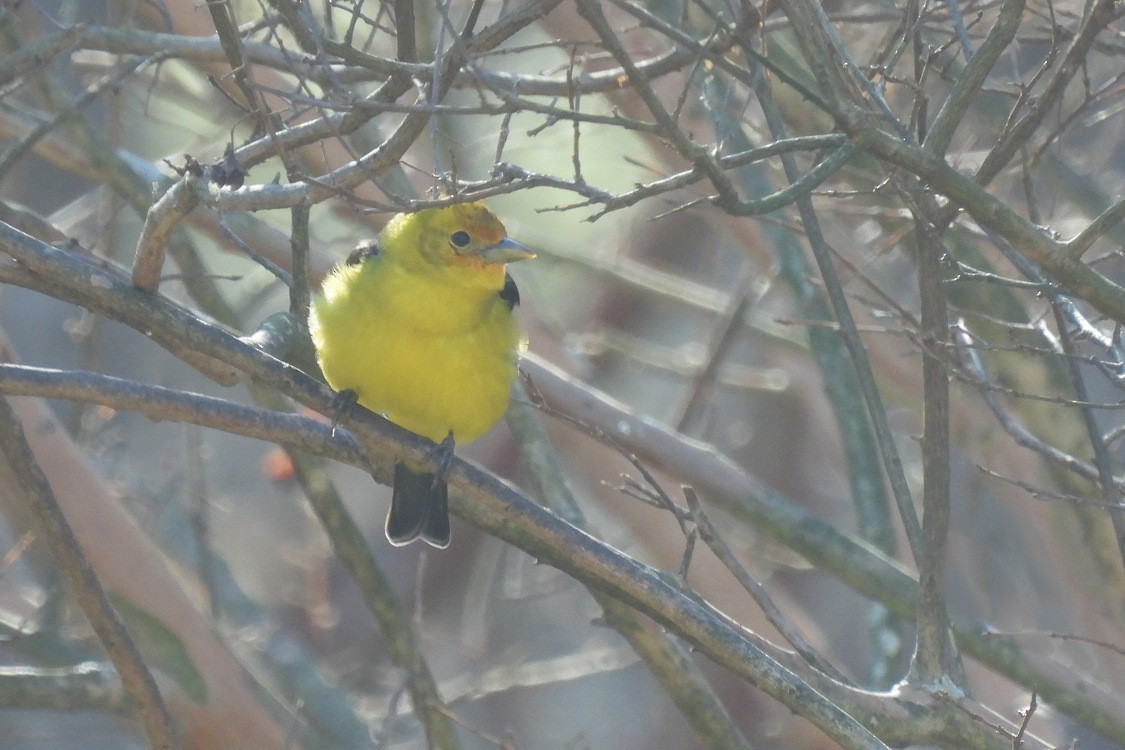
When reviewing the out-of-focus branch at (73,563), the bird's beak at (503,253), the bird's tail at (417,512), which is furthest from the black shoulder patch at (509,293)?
the out-of-focus branch at (73,563)

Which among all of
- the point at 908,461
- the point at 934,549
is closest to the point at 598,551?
the point at 934,549

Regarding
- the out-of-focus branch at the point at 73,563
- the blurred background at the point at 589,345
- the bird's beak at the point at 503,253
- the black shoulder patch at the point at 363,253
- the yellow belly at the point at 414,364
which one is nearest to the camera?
the out-of-focus branch at the point at 73,563

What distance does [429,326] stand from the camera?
4.08 metres

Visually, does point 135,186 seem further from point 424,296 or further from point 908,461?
point 908,461

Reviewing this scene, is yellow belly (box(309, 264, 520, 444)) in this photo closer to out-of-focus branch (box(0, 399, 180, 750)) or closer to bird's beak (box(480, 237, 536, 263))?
bird's beak (box(480, 237, 536, 263))

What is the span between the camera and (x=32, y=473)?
371 centimetres

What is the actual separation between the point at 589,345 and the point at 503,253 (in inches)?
122

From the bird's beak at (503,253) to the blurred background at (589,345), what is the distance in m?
0.40

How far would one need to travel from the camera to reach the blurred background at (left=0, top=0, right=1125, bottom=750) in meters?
3.86

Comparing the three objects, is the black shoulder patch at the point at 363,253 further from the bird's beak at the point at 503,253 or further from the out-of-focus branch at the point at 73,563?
the out-of-focus branch at the point at 73,563

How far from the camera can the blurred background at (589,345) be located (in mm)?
3861

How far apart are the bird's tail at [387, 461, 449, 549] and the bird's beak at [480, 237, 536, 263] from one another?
0.76 metres

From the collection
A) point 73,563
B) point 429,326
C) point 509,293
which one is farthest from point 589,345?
point 73,563

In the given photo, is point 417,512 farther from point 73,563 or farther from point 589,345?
point 589,345
